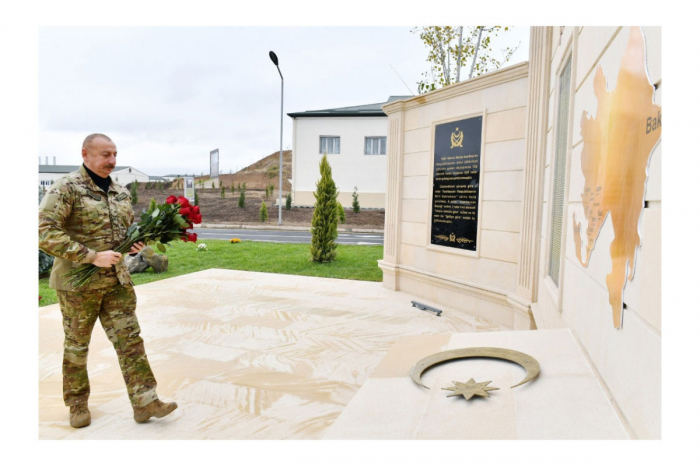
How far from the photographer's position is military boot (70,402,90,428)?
3406 mm

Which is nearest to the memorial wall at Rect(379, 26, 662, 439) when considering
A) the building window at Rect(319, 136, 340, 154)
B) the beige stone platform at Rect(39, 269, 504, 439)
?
the beige stone platform at Rect(39, 269, 504, 439)

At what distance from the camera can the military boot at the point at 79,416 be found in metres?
3.41

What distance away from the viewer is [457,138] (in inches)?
290

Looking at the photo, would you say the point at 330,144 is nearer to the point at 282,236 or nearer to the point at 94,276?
the point at 282,236

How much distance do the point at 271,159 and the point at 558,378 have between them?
204 ft

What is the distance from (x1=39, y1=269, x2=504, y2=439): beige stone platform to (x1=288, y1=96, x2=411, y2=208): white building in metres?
19.4

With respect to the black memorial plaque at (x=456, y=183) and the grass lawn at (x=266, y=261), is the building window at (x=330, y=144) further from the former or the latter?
the black memorial plaque at (x=456, y=183)

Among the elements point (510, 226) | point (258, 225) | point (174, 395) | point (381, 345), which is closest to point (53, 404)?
point (174, 395)

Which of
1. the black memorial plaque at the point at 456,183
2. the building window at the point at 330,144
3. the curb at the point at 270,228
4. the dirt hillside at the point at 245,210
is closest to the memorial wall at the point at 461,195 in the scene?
the black memorial plaque at the point at 456,183

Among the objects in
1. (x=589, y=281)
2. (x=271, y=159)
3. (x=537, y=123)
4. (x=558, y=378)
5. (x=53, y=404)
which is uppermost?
(x=271, y=159)

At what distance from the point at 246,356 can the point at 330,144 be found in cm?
2391

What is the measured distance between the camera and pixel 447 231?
7.63 metres

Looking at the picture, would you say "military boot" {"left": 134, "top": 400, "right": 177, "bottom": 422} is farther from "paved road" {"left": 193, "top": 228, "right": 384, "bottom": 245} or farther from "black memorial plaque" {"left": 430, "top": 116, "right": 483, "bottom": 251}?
"paved road" {"left": 193, "top": 228, "right": 384, "bottom": 245}
